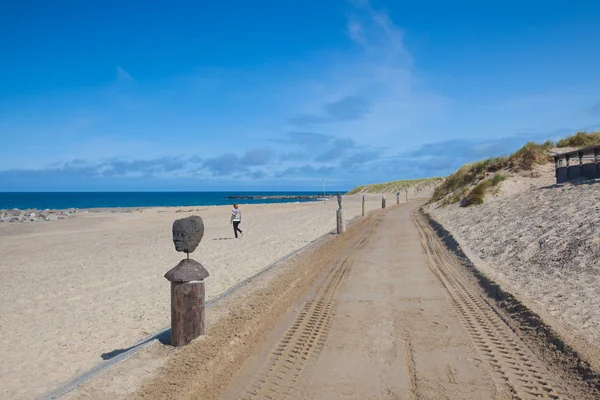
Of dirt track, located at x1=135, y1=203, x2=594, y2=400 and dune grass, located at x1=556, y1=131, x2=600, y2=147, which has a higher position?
dune grass, located at x1=556, y1=131, x2=600, y2=147

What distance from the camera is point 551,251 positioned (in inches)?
343

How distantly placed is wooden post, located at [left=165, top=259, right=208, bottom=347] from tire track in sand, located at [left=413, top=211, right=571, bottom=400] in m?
3.17

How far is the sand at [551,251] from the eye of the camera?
5.56m

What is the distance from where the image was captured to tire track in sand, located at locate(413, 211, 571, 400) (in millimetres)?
3852

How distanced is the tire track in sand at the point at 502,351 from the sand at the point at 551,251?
1.66 feet

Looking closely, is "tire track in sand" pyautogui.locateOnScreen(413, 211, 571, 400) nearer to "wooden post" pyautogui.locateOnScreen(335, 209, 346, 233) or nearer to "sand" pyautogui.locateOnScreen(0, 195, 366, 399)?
"sand" pyautogui.locateOnScreen(0, 195, 366, 399)

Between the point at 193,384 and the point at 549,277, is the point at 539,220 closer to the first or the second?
the point at 549,277

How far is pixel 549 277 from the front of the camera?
7391 millimetres

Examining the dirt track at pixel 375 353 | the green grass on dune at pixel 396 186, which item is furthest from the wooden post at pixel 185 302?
the green grass on dune at pixel 396 186

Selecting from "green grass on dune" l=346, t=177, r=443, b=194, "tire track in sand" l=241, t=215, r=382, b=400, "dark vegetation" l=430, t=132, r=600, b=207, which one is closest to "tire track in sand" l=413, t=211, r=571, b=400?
"tire track in sand" l=241, t=215, r=382, b=400

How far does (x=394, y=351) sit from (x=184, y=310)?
2.38 meters

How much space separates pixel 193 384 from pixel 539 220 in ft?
33.5

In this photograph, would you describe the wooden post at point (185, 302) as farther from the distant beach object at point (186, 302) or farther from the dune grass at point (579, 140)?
the dune grass at point (579, 140)

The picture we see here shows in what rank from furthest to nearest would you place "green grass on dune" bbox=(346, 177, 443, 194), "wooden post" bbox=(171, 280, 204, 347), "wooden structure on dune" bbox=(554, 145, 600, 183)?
"green grass on dune" bbox=(346, 177, 443, 194), "wooden structure on dune" bbox=(554, 145, 600, 183), "wooden post" bbox=(171, 280, 204, 347)
